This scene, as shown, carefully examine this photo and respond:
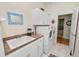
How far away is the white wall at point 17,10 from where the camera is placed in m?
1.67

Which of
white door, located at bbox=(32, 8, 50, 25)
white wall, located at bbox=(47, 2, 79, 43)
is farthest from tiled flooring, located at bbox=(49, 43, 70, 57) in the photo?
white wall, located at bbox=(47, 2, 79, 43)

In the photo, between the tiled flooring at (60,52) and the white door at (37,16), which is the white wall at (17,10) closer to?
the white door at (37,16)

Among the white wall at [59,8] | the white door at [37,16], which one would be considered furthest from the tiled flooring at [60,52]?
the white wall at [59,8]

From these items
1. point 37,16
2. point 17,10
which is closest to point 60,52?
point 37,16

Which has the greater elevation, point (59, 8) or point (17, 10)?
point (59, 8)

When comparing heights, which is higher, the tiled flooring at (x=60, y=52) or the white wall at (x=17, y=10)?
the white wall at (x=17, y=10)

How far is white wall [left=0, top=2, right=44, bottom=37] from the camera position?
5.47 feet

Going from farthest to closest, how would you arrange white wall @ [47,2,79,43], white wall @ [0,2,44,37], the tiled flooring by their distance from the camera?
white wall @ [47,2,79,43]
the tiled flooring
white wall @ [0,2,44,37]

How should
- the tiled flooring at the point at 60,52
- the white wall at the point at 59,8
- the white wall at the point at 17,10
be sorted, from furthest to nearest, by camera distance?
1. the white wall at the point at 59,8
2. the tiled flooring at the point at 60,52
3. the white wall at the point at 17,10

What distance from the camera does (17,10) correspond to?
6.61 feet

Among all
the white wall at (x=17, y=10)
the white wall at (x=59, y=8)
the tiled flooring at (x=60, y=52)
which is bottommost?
the tiled flooring at (x=60, y=52)

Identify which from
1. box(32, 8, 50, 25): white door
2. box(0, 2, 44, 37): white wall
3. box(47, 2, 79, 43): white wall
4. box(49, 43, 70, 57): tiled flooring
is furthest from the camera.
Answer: box(47, 2, 79, 43): white wall

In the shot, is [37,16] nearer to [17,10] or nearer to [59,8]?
[17,10]

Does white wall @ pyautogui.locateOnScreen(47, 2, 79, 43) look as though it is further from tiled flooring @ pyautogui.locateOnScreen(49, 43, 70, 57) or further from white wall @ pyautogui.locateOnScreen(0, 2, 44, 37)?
tiled flooring @ pyautogui.locateOnScreen(49, 43, 70, 57)
